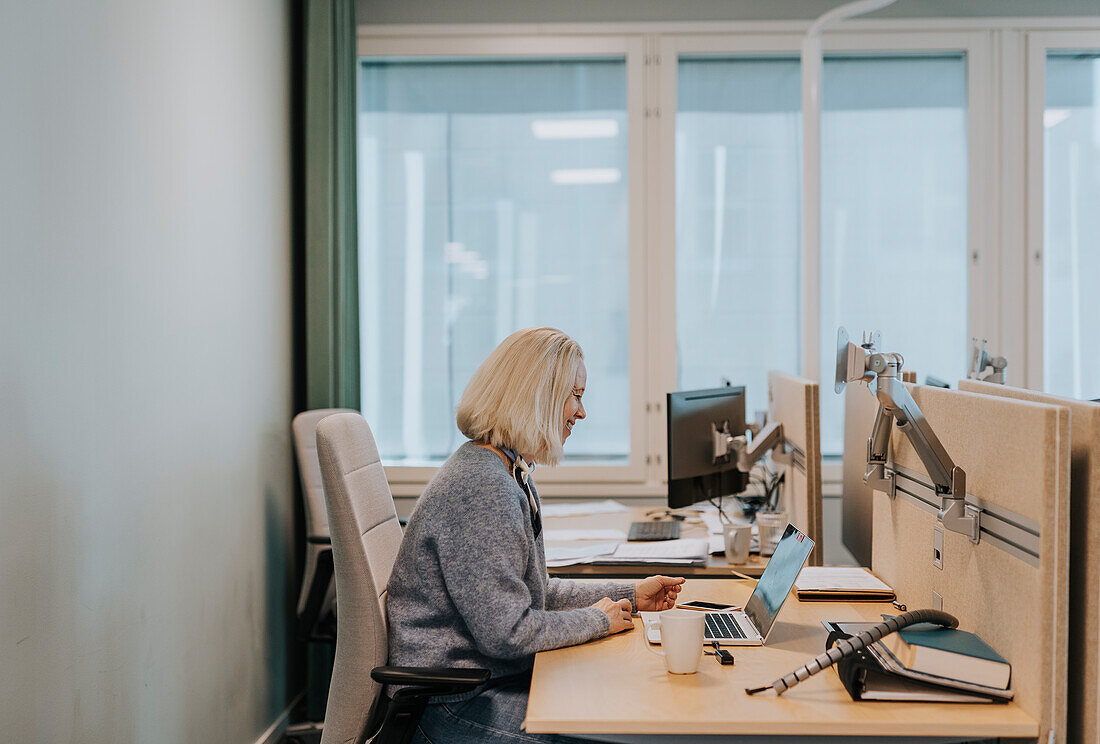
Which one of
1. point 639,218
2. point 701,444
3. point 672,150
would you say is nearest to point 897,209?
point 672,150

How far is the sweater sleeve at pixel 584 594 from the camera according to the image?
186cm

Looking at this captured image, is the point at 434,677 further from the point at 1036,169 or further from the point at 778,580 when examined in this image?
the point at 1036,169

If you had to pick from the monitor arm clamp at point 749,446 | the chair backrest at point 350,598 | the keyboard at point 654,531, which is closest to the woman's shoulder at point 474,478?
the chair backrest at point 350,598

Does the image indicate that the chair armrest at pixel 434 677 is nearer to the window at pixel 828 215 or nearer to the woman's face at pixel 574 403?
the woman's face at pixel 574 403

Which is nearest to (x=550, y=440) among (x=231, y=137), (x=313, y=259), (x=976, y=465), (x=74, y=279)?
(x=976, y=465)

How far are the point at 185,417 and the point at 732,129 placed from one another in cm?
244

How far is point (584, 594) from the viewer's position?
1.87 metres

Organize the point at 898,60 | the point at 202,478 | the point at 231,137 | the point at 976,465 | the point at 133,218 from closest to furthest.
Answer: the point at 976,465 → the point at 133,218 → the point at 202,478 → the point at 231,137 → the point at 898,60

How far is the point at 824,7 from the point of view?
11.8 ft

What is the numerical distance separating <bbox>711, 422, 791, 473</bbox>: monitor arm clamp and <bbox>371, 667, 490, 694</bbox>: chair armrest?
1282 millimetres

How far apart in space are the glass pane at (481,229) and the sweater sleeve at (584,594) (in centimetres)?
180

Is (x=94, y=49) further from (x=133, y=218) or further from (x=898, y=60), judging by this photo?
(x=898, y=60)

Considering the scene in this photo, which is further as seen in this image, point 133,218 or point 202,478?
point 202,478

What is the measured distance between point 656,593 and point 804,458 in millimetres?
702
